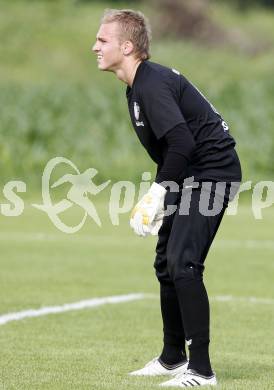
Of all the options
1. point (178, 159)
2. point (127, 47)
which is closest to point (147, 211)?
point (178, 159)

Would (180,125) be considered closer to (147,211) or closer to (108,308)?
(147,211)

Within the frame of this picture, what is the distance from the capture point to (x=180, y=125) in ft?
23.3

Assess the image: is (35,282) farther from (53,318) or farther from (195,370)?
(195,370)

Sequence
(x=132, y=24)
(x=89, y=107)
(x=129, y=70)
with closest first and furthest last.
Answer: (x=132, y=24) < (x=129, y=70) < (x=89, y=107)

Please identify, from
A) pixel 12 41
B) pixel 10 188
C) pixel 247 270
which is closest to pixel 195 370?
pixel 247 270

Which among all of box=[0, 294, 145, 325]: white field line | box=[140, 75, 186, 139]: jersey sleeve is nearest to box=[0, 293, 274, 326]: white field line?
box=[0, 294, 145, 325]: white field line

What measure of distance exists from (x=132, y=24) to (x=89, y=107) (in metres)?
26.0

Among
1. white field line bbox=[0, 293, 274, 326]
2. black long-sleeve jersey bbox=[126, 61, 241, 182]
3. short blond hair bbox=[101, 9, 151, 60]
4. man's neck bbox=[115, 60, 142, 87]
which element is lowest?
white field line bbox=[0, 293, 274, 326]

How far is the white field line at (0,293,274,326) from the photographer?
34.1ft

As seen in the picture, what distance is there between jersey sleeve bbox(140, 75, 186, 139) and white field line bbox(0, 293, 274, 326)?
11.1 ft

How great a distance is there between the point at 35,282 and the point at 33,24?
42.2 metres

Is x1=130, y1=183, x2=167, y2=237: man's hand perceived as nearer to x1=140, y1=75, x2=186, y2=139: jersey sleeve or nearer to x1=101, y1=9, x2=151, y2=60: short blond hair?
x1=140, y1=75, x2=186, y2=139: jersey sleeve

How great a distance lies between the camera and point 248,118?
31.6 metres

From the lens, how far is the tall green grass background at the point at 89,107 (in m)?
28.0
